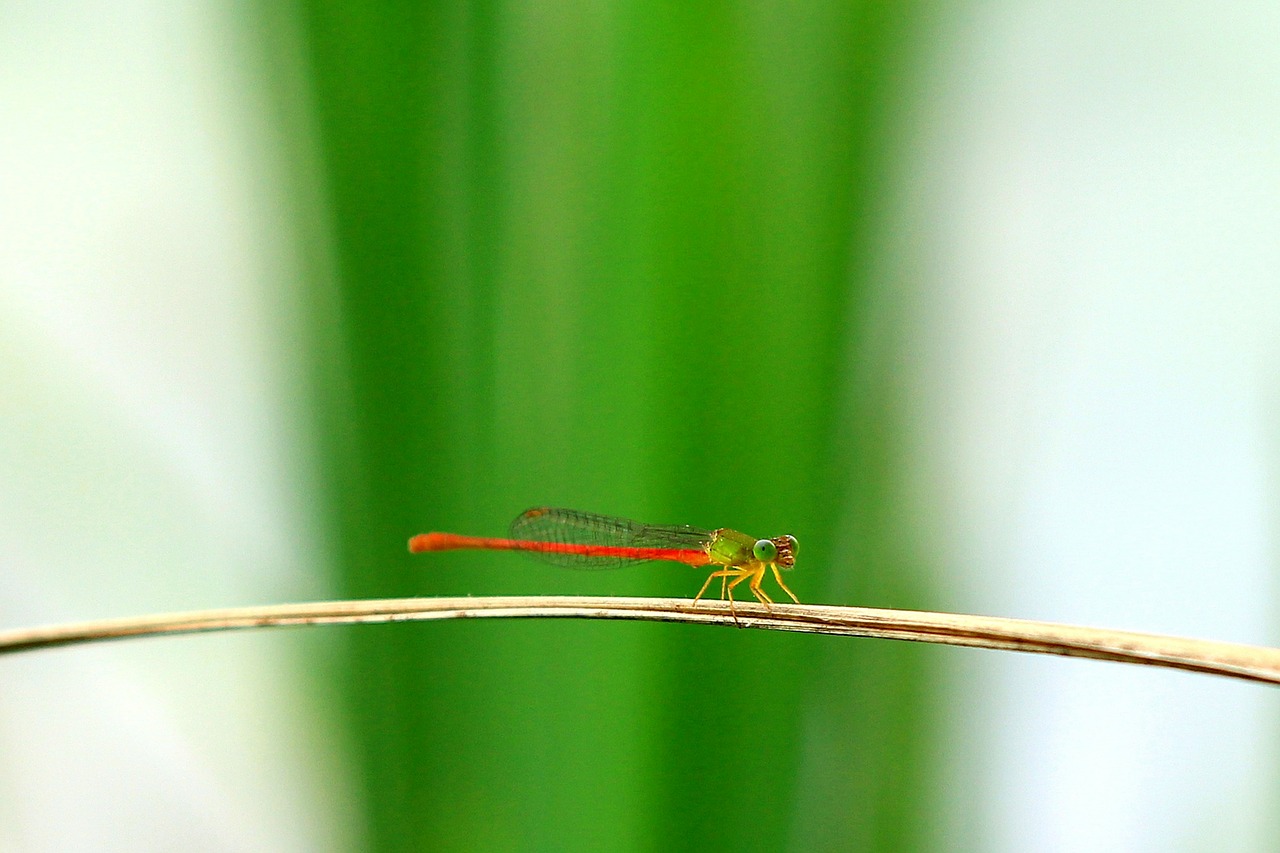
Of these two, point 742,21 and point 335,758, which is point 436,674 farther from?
point 742,21

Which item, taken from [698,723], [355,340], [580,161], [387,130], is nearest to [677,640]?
[698,723]

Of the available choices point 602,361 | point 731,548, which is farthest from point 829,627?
point 731,548

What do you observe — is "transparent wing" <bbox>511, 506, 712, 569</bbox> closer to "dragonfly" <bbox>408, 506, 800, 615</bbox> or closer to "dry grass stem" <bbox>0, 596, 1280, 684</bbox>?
"dragonfly" <bbox>408, 506, 800, 615</bbox>

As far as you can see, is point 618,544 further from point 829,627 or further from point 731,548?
point 829,627

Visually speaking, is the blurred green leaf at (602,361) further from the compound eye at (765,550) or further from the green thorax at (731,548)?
the green thorax at (731,548)

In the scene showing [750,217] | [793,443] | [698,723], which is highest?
[750,217]

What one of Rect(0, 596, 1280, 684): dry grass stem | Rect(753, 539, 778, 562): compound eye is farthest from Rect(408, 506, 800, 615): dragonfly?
Rect(0, 596, 1280, 684): dry grass stem

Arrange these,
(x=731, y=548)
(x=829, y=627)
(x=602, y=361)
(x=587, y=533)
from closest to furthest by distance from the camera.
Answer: (x=829, y=627)
(x=602, y=361)
(x=587, y=533)
(x=731, y=548)
